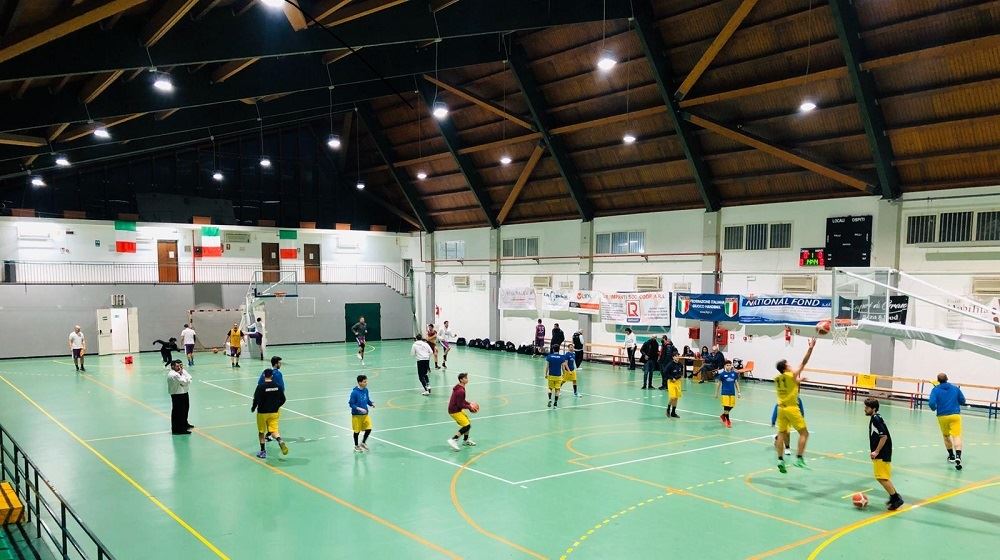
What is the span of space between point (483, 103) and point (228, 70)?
1351 centimetres

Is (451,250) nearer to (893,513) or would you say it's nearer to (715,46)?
(715,46)

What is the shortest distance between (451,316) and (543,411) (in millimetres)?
21613

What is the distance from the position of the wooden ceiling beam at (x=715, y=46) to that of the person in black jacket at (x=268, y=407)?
1661cm

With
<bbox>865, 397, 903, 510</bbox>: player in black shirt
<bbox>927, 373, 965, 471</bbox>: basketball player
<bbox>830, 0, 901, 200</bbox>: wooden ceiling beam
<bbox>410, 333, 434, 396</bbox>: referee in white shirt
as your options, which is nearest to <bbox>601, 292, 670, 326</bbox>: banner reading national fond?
<bbox>830, 0, 901, 200</bbox>: wooden ceiling beam

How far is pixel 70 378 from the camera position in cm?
A: 2369

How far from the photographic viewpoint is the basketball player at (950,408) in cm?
1245

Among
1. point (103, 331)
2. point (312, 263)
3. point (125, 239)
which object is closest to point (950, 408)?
point (312, 263)

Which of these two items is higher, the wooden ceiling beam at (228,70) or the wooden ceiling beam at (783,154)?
the wooden ceiling beam at (228,70)

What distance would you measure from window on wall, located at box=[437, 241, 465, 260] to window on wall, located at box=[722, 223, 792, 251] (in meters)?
16.9

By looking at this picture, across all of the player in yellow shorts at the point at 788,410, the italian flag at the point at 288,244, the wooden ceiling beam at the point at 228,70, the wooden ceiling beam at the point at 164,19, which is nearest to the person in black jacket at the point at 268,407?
the wooden ceiling beam at the point at 164,19

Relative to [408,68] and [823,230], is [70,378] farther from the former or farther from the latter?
[823,230]

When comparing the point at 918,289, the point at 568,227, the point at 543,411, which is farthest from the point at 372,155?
the point at 918,289

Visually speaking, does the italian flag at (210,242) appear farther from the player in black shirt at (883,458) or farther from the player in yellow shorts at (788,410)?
the player in black shirt at (883,458)

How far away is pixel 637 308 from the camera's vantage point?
1128 inches
